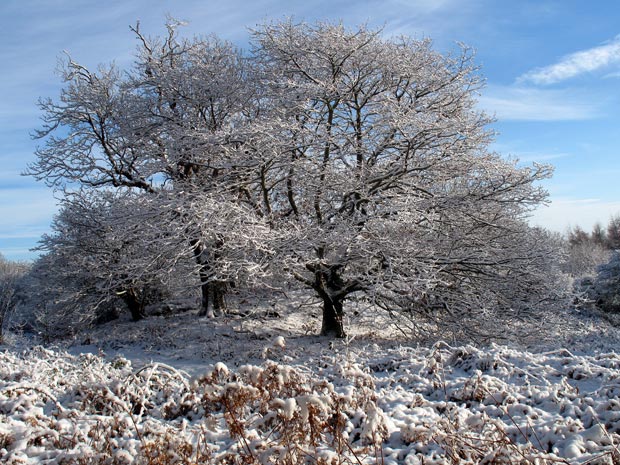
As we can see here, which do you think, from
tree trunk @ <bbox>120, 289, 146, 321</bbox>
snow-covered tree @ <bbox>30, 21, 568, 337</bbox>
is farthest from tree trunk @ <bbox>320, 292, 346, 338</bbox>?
tree trunk @ <bbox>120, 289, 146, 321</bbox>

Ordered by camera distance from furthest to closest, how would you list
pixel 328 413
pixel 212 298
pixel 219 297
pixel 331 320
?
1. pixel 219 297
2. pixel 212 298
3. pixel 331 320
4. pixel 328 413

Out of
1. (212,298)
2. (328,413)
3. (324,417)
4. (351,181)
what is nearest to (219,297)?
(212,298)

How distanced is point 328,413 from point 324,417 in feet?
0.42

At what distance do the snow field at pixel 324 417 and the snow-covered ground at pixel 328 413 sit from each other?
0.01m

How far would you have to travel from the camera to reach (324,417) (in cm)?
346

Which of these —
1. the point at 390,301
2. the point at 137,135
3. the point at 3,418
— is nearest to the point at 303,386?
the point at 3,418

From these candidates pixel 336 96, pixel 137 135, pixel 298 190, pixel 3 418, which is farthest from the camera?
pixel 137 135

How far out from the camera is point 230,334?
1389 centimetres

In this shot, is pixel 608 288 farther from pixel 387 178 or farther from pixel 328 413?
pixel 328 413

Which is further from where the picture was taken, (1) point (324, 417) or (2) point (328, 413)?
(2) point (328, 413)

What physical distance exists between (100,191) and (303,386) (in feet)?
44.3

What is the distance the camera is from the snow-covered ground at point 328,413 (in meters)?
3.40

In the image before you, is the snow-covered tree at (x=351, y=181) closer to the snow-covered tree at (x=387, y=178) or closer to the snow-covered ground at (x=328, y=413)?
the snow-covered tree at (x=387, y=178)

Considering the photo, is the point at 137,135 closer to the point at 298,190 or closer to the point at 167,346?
the point at 298,190
